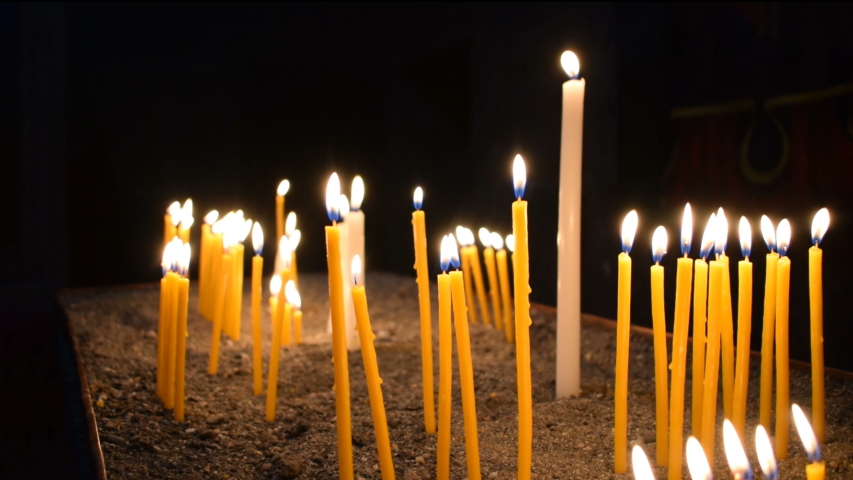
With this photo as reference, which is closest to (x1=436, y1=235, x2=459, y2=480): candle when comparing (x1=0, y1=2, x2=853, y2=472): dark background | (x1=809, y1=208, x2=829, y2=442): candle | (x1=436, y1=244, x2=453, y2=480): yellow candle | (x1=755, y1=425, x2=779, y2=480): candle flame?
(x1=436, y1=244, x2=453, y2=480): yellow candle

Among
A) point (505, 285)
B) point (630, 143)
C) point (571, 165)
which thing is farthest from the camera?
point (630, 143)

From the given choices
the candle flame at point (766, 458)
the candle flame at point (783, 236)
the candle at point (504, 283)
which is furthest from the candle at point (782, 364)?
the candle at point (504, 283)

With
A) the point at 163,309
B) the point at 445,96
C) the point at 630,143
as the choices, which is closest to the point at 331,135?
the point at 445,96

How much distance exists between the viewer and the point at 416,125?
3197mm

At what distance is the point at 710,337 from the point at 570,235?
0.32 metres

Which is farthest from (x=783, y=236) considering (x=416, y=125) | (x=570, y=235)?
(x=416, y=125)

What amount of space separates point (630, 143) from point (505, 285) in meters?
0.95

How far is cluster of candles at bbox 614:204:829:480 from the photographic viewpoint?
Result: 0.80m

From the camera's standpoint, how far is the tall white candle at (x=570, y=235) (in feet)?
3.42

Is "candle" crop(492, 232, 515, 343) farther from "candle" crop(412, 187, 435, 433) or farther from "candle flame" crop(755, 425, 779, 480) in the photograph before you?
"candle flame" crop(755, 425, 779, 480)

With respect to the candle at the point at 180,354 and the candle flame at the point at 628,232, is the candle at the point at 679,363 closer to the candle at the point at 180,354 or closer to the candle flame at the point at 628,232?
the candle flame at the point at 628,232

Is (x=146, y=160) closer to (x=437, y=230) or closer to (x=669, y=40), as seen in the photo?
(x=437, y=230)

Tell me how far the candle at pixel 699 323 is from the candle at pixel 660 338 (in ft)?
0.12

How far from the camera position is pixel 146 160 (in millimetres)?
2918
